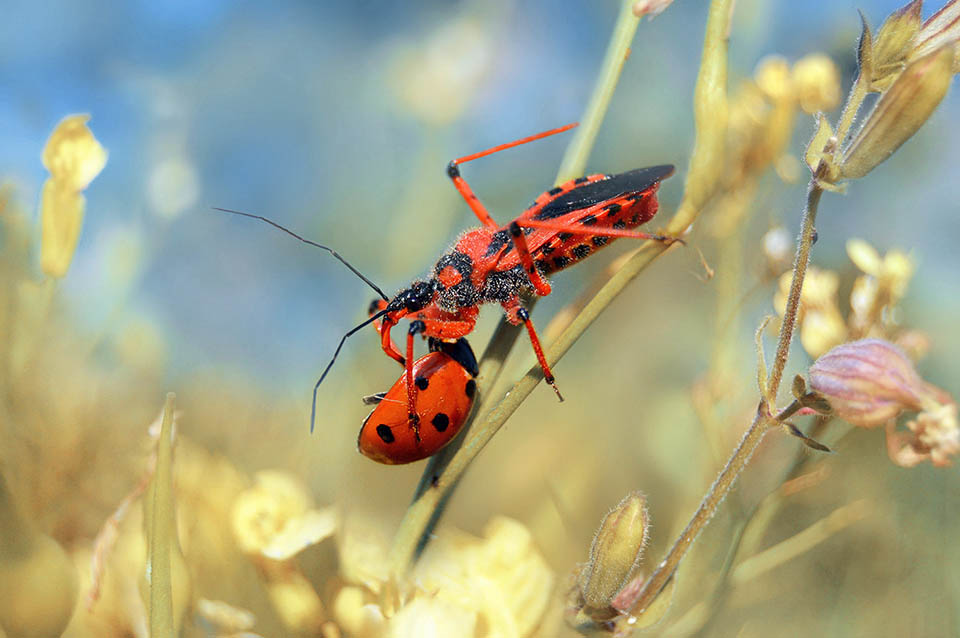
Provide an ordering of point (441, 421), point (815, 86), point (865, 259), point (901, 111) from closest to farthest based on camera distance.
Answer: point (901, 111) < point (441, 421) < point (865, 259) < point (815, 86)

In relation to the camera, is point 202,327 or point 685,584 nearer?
point 685,584

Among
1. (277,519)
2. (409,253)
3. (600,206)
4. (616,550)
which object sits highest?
(409,253)

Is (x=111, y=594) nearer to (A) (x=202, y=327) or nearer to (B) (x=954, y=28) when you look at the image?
(A) (x=202, y=327)

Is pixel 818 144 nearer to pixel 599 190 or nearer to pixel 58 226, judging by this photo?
pixel 599 190

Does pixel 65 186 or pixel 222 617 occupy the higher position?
pixel 65 186

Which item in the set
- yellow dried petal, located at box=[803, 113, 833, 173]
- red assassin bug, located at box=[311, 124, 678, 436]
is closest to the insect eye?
red assassin bug, located at box=[311, 124, 678, 436]

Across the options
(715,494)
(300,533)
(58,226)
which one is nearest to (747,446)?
(715,494)

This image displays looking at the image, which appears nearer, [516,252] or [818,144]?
[818,144]

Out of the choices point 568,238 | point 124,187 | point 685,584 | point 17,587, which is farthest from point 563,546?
point 124,187
